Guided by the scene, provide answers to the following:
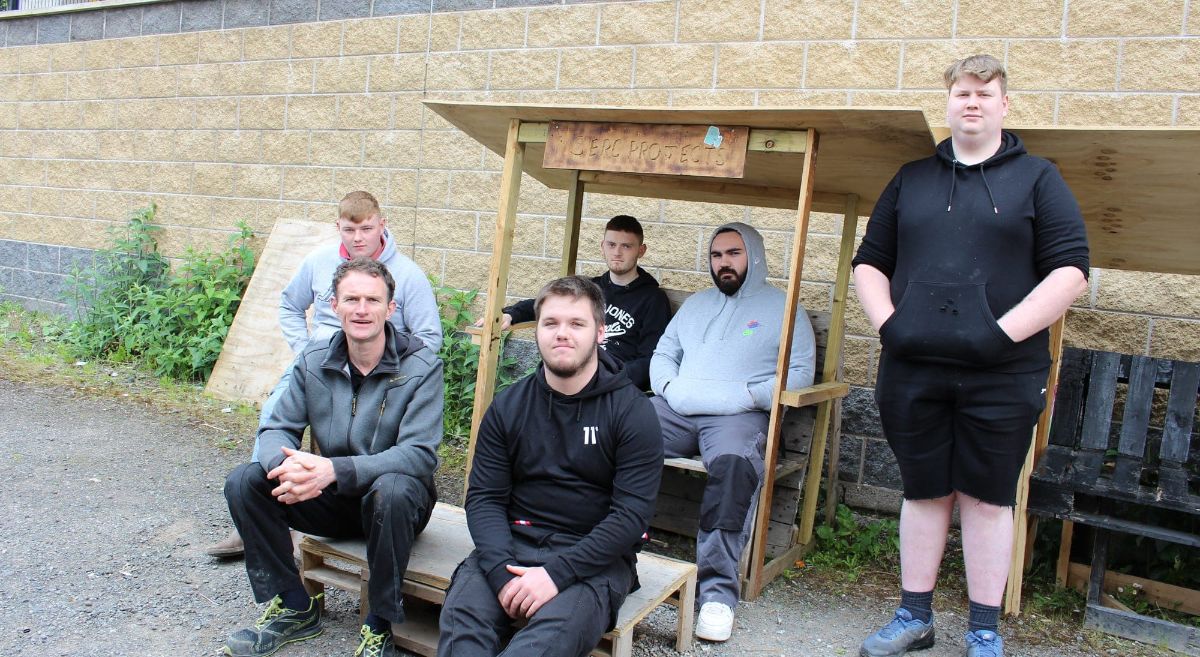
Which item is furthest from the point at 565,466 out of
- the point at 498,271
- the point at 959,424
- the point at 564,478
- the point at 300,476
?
the point at 498,271

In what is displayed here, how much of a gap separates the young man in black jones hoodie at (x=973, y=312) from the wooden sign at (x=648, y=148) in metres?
0.64

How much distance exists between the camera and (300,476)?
3.01m

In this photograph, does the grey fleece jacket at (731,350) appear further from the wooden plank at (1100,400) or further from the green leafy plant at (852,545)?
the wooden plank at (1100,400)

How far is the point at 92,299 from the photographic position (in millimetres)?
8586

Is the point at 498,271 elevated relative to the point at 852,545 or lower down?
elevated

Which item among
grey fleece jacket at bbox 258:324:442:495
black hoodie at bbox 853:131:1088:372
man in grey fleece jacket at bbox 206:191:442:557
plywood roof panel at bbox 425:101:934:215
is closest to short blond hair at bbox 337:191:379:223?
man in grey fleece jacket at bbox 206:191:442:557

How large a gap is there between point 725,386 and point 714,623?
1.10m

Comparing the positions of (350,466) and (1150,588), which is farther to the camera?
(1150,588)

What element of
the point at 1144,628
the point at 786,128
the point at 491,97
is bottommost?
the point at 1144,628

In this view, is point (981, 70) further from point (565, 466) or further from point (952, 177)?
point (565, 466)

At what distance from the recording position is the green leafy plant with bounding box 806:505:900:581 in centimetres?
455

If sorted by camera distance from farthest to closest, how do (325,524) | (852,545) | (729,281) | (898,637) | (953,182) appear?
(852,545), (729,281), (898,637), (325,524), (953,182)

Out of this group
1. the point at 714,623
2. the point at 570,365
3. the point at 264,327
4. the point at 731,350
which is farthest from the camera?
the point at 264,327

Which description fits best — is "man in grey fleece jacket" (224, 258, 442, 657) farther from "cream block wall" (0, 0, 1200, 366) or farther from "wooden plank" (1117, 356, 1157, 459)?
"wooden plank" (1117, 356, 1157, 459)
